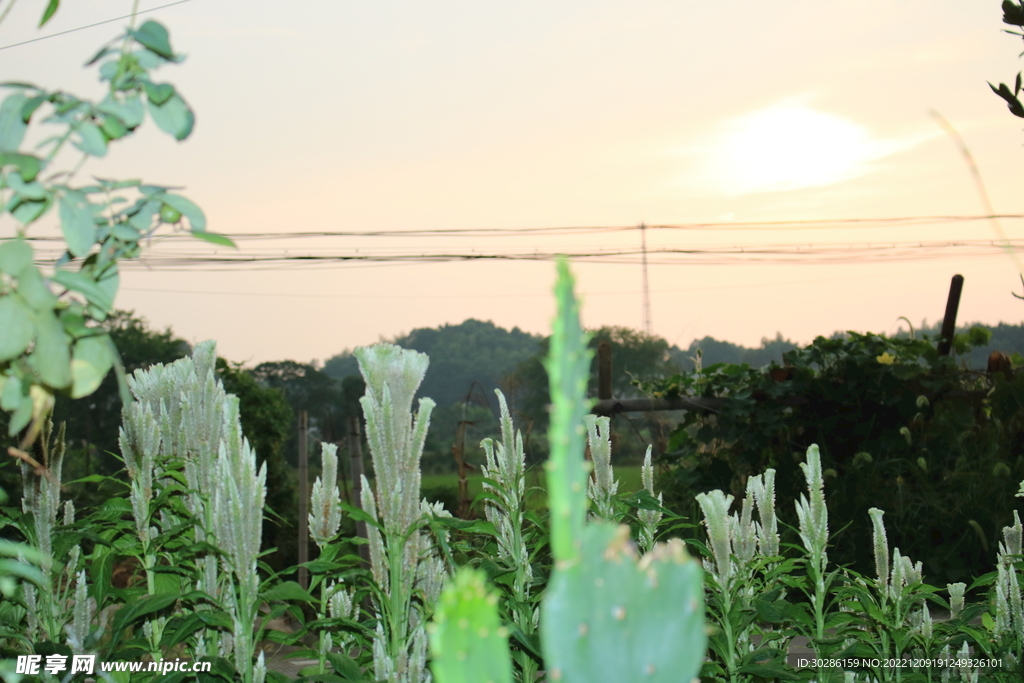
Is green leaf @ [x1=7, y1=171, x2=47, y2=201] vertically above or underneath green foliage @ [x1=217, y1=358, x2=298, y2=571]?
above

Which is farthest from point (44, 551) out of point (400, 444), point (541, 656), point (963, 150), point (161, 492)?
point (963, 150)

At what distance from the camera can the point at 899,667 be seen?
298 cm

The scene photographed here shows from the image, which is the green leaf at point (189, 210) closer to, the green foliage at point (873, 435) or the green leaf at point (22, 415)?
the green leaf at point (22, 415)

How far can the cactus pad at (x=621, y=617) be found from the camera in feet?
2.51

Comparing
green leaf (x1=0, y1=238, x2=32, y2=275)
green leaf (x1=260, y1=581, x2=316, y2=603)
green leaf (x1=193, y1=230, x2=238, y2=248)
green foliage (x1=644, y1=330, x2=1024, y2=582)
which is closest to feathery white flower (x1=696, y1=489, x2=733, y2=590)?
green leaf (x1=260, y1=581, x2=316, y2=603)

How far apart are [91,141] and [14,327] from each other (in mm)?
344

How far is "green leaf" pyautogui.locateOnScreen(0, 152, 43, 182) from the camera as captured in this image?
50.3 inches

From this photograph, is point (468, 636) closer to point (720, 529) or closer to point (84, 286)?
point (84, 286)

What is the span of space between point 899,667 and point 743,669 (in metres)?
0.79

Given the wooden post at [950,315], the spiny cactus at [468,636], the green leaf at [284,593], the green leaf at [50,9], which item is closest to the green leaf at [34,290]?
the green leaf at [50,9]

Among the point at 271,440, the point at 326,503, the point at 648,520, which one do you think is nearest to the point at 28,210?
the point at 326,503

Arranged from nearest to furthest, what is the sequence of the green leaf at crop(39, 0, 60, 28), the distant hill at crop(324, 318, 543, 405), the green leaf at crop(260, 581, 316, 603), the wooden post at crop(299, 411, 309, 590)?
the green leaf at crop(39, 0, 60, 28) → the green leaf at crop(260, 581, 316, 603) → the wooden post at crop(299, 411, 309, 590) → the distant hill at crop(324, 318, 543, 405)

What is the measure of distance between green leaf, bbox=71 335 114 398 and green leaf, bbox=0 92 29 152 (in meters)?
0.33

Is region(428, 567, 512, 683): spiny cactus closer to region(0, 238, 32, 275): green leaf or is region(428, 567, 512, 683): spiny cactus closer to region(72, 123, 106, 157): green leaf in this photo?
region(0, 238, 32, 275): green leaf
